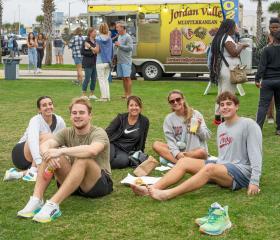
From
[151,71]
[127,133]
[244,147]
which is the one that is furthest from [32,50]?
[244,147]

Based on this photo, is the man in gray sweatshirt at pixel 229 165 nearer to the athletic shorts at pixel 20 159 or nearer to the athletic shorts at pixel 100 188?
the athletic shorts at pixel 100 188

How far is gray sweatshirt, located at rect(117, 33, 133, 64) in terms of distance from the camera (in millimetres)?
12570

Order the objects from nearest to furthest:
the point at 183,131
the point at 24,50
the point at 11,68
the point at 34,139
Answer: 1. the point at 34,139
2. the point at 183,131
3. the point at 11,68
4. the point at 24,50

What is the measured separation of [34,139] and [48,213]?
4.50 feet

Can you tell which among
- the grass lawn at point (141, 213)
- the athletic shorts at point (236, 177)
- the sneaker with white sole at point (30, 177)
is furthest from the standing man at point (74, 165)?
the athletic shorts at point (236, 177)

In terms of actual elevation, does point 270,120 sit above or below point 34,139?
below

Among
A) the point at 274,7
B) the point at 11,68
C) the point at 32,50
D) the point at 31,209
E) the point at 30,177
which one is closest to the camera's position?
the point at 31,209

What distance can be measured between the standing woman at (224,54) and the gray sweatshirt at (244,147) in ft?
11.8

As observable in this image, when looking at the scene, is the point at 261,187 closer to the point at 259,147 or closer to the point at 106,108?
the point at 259,147

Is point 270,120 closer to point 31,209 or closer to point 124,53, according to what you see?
point 124,53

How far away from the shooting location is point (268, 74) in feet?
26.6

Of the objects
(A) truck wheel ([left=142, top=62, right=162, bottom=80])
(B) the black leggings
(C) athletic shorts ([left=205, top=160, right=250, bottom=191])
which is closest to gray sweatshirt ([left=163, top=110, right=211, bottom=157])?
(B) the black leggings

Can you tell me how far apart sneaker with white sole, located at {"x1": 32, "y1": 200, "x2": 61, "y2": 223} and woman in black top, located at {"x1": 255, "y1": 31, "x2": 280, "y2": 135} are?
4.37 m

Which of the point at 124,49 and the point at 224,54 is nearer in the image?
the point at 224,54
